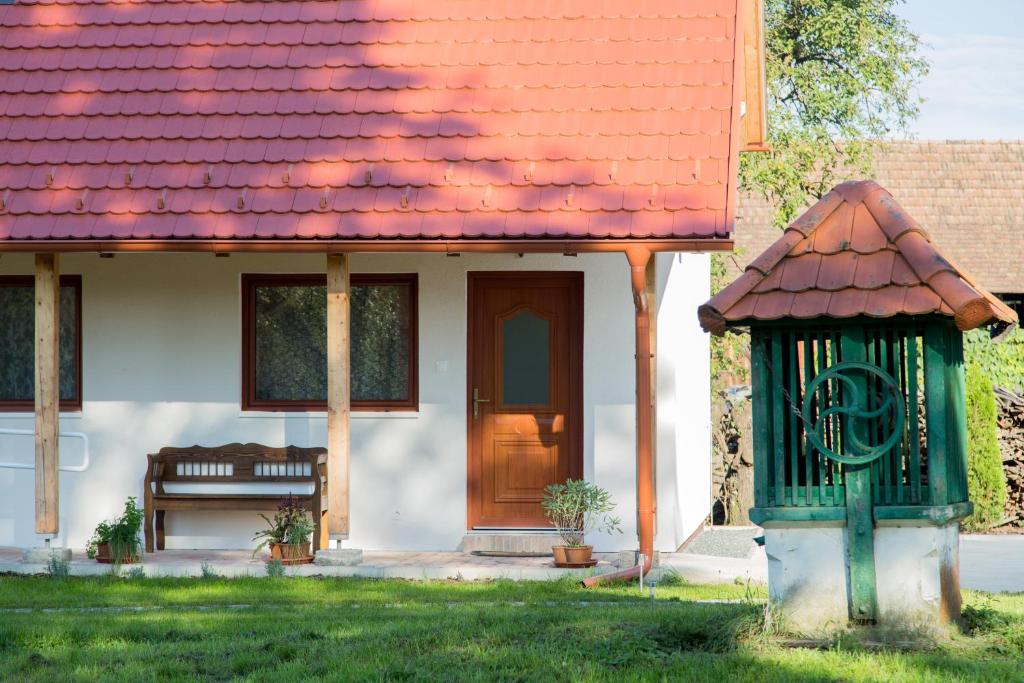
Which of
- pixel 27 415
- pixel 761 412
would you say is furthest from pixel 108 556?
pixel 761 412

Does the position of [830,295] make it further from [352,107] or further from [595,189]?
[352,107]

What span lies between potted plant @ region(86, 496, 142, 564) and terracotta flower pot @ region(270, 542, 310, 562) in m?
1.18

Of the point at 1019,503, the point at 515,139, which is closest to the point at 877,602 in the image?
the point at 515,139

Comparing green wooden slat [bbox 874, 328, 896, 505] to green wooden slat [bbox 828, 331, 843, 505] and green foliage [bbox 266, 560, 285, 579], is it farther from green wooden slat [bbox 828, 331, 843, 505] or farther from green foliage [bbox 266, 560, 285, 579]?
green foliage [bbox 266, 560, 285, 579]

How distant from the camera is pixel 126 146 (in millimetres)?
12438

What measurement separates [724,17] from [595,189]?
2.43 m

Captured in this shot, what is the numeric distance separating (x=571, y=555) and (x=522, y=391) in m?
1.93

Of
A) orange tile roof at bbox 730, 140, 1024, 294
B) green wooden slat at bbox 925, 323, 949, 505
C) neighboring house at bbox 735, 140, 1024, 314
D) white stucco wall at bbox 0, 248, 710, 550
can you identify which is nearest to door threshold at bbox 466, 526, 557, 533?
white stucco wall at bbox 0, 248, 710, 550

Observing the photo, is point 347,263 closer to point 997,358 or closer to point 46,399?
point 46,399

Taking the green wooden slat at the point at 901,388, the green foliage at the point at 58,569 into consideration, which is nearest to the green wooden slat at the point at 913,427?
the green wooden slat at the point at 901,388

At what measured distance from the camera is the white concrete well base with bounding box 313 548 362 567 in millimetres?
11727

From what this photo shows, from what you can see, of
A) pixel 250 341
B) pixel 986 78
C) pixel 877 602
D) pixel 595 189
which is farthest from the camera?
pixel 986 78

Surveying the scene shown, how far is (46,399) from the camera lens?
11.9 metres

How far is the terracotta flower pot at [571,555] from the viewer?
38.2 feet
